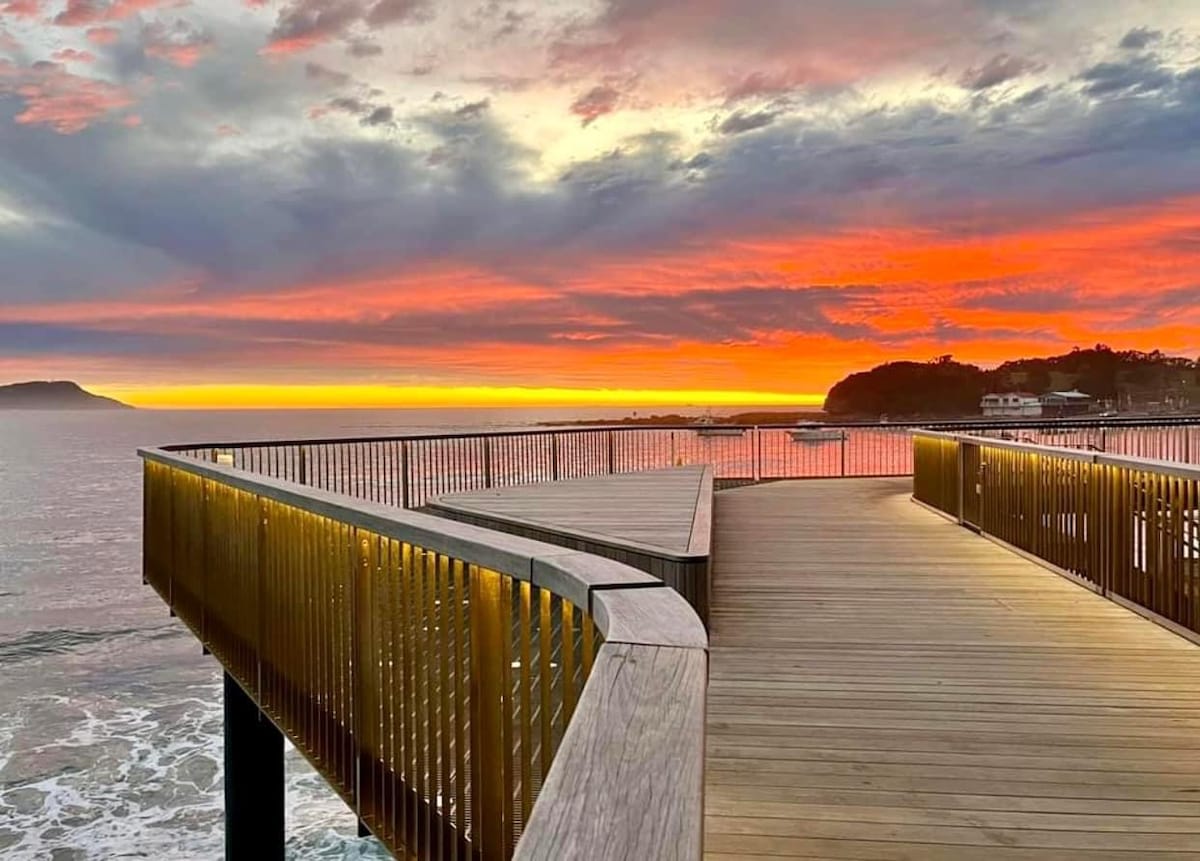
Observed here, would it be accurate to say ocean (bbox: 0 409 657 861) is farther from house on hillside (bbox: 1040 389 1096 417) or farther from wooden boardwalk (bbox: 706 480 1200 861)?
house on hillside (bbox: 1040 389 1096 417)

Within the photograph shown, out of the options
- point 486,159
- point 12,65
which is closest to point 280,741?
point 486,159

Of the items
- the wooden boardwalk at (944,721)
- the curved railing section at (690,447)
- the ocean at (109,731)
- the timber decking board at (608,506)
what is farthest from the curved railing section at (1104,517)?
the ocean at (109,731)

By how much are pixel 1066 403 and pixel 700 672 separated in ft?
94.8

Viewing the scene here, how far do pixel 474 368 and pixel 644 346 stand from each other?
20382 mm

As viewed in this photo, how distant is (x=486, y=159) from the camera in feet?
48.0

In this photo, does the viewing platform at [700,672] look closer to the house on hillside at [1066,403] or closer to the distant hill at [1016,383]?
the house on hillside at [1066,403]

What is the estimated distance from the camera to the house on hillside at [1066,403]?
2548 cm

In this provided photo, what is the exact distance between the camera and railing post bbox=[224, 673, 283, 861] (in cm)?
625

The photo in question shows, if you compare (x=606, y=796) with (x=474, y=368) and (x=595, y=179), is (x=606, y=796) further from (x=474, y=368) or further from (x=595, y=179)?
(x=474, y=368)

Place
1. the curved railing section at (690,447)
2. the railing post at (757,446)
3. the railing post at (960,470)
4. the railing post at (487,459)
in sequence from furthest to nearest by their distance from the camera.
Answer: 1. the railing post at (757,446)
2. the curved railing section at (690,447)
3. the railing post at (487,459)
4. the railing post at (960,470)

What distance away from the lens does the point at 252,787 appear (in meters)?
6.26

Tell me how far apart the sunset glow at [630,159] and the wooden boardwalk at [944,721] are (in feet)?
28.6

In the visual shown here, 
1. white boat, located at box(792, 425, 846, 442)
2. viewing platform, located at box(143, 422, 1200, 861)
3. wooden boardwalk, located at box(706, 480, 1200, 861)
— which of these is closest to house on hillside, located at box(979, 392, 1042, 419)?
white boat, located at box(792, 425, 846, 442)

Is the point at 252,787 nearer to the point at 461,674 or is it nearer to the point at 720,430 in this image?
the point at 461,674
